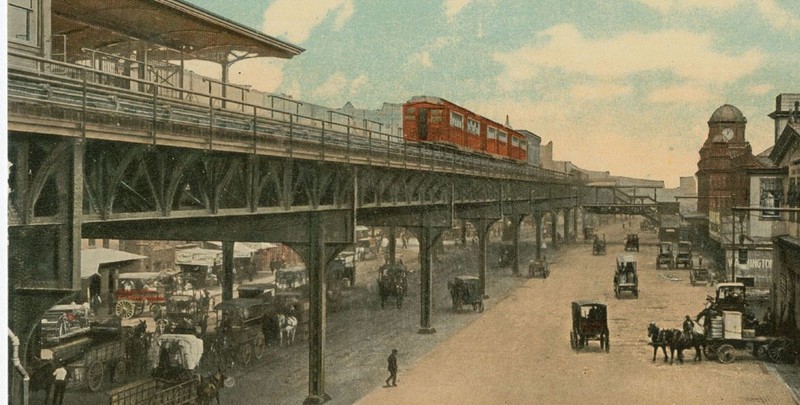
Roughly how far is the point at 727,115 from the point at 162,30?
2129 inches

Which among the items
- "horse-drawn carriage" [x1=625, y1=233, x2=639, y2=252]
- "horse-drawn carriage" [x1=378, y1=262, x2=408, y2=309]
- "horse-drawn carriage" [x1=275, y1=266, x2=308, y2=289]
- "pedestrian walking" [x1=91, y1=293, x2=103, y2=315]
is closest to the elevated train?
"horse-drawn carriage" [x1=378, y1=262, x2=408, y2=309]

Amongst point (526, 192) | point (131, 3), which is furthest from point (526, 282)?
point (131, 3)

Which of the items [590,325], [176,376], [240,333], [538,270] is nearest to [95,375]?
[240,333]

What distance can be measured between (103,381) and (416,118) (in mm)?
23961

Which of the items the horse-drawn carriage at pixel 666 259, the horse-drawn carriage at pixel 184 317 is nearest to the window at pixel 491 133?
the horse-drawn carriage at pixel 666 259

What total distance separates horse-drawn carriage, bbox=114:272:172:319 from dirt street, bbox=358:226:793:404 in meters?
15.2

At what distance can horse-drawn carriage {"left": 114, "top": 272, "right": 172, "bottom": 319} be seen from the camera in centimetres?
3725

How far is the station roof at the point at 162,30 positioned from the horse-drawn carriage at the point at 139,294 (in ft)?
47.7

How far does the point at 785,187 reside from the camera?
33719mm

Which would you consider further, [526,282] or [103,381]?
[526,282]

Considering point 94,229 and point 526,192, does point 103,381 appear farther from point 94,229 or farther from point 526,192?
point 526,192

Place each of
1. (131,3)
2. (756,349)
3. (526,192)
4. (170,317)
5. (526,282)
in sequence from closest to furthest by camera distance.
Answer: (131,3)
(756,349)
(170,317)
(526,282)
(526,192)

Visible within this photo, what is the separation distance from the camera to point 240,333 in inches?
1087

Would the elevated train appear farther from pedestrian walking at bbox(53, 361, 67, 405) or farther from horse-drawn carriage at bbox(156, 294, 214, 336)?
pedestrian walking at bbox(53, 361, 67, 405)
